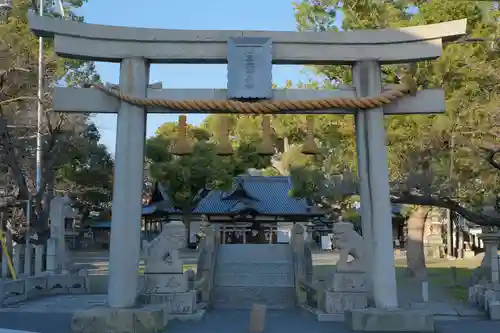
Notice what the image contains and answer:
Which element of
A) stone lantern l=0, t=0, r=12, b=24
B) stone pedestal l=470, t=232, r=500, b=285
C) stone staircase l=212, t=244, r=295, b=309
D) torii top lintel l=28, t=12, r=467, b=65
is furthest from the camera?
stone lantern l=0, t=0, r=12, b=24

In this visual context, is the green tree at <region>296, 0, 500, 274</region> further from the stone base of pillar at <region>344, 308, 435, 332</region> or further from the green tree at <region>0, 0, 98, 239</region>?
the green tree at <region>0, 0, 98, 239</region>

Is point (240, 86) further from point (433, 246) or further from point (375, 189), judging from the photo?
point (433, 246)

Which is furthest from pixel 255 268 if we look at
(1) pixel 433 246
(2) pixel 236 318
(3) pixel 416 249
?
(1) pixel 433 246

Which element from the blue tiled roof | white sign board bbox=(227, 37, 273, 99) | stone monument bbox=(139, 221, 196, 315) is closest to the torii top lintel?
white sign board bbox=(227, 37, 273, 99)

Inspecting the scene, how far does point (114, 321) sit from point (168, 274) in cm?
262

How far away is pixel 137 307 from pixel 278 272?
622 cm

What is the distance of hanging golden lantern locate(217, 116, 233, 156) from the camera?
9672mm

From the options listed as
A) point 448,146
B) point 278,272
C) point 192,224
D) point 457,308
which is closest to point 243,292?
point 278,272

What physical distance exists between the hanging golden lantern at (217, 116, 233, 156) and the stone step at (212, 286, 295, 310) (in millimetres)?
5233

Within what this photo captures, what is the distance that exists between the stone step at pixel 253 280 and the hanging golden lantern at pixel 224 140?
549 centimetres

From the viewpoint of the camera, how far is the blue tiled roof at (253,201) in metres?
41.2

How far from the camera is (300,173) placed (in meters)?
18.3

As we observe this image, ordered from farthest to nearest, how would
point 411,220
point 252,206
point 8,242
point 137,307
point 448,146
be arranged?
point 252,206, point 411,220, point 8,242, point 448,146, point 137,307

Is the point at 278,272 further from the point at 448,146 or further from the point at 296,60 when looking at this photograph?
the point at 296,60
